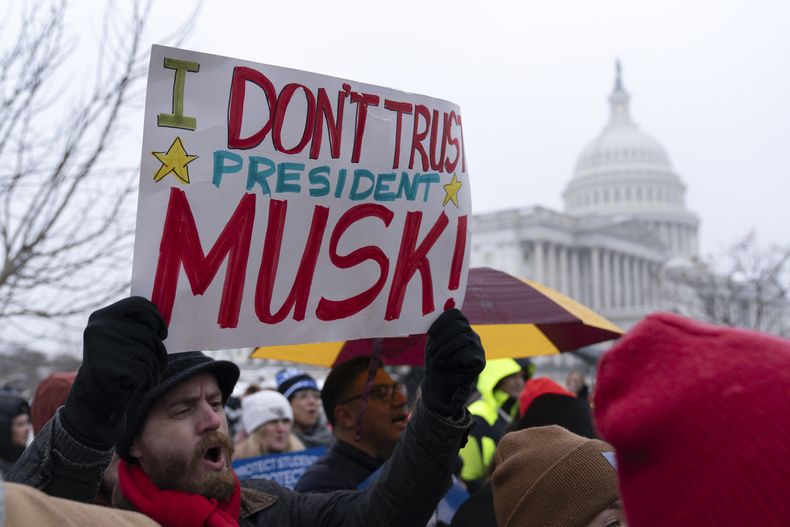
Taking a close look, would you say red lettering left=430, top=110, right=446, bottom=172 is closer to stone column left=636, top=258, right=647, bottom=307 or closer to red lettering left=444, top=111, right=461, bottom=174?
red lettering left=444, top=111, right=461, bottom=174

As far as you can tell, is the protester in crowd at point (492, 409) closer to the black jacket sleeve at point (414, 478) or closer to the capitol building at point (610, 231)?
the black jacket sleeve at point (414, 478)

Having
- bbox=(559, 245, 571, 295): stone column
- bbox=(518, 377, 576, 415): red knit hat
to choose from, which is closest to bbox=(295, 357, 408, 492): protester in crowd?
bbox=(518, 377, 576, 415): red knit hat

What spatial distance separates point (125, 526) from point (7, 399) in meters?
4.13

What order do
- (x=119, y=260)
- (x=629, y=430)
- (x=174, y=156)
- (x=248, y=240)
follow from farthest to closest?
A: (x=119, y=260) → (x=248, y=240) → (x=174, y=156) → (x=629, y=430)

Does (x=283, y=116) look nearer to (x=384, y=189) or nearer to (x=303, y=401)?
(x=384, y=189)

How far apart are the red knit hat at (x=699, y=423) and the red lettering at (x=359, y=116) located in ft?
4.70

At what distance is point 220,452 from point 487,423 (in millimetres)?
3413

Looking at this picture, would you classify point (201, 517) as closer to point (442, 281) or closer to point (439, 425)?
point (439, 425)

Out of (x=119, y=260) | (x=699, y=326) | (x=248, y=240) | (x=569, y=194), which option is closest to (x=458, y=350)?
(x=248, y=240)

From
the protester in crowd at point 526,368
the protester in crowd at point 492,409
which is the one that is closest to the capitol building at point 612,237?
the protester in crowd at point 526,368

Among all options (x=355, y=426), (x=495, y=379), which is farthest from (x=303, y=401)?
(x=355, y=426)

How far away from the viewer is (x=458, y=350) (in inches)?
94.8

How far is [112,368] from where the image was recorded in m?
1.82

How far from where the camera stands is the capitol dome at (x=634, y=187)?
90.1m
